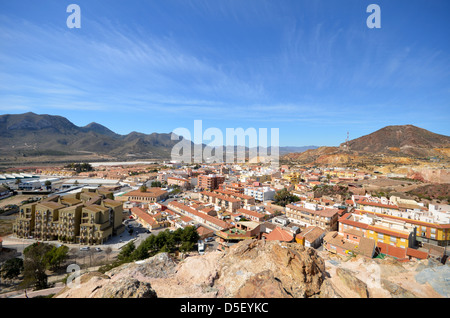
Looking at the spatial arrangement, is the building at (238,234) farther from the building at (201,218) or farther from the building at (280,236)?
the building at (280,236)

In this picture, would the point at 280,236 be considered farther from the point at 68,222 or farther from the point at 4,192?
the point at 4,192

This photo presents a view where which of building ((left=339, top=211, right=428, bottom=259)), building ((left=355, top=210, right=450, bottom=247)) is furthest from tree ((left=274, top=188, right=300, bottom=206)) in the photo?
building ((left=355, top=210, right=450, bottom=247))

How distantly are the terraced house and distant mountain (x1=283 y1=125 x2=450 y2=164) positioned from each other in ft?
244

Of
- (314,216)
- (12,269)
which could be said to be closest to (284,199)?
(314,216)

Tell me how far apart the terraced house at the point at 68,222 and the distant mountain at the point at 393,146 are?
74265 millimetres

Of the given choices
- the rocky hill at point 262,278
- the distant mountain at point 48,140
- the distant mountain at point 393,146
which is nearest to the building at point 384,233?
the rocky hill at point 262,278

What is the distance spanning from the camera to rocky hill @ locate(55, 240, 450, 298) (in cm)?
517

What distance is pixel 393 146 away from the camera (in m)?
85.7

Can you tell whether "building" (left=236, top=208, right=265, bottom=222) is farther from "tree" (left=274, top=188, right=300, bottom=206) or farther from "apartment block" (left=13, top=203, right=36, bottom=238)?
"apartment block" (left=13, top=203, right=36, bottom=238)

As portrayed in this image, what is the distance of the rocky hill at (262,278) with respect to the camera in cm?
517

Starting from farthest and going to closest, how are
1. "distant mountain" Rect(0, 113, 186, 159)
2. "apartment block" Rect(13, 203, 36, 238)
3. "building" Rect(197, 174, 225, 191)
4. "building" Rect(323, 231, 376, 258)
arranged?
"distant mountain" Rect(0, 113, 186, 159)
"building" Rect(197, 174, 225, 191)
"apartment block" Rect(13, 203, 36, 238)
"building" Rect(323, 231, 376, 258)

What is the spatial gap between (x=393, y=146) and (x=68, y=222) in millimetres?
110070
